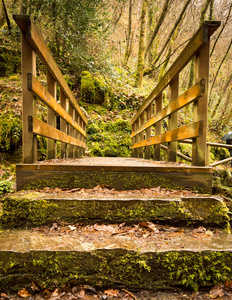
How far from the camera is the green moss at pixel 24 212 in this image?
1.61 m

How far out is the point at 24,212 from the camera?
1.62 meters

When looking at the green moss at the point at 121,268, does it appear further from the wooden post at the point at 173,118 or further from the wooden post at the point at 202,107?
the wooden post at the point at 173,118

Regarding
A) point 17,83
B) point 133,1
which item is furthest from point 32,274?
point 133,1

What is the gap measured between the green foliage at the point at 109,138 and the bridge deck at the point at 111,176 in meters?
4.93

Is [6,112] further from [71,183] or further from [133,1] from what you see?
[133,1]

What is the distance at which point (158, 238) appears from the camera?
1493 millimetres

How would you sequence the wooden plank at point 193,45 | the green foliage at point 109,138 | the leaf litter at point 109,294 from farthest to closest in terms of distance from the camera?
the green foliage at point 109,138, the wooden plank at point 193,45, the leaf litter at point 109,294

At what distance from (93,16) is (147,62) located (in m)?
8.07

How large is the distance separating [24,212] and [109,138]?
584 centimetres

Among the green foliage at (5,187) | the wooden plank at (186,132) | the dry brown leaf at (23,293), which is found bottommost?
the dry brown leaf at (23,293)

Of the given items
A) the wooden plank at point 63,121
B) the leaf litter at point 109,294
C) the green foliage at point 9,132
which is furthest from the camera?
the green foliage at point 9,132

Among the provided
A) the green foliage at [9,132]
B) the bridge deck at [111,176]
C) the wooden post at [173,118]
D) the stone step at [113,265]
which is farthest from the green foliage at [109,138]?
the stone step at [113,265]

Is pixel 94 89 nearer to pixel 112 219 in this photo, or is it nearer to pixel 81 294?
pixel 112 219

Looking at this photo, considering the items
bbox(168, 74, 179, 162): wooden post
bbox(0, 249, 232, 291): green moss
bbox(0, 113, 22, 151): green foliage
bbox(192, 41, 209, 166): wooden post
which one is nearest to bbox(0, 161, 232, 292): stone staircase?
bbox(0, 249, 232, 291): green moss
